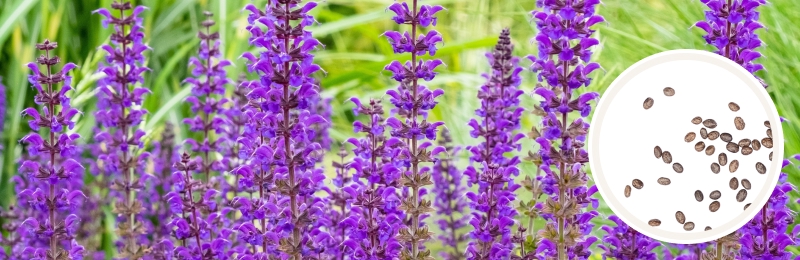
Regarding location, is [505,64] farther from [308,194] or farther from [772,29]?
[772,29]

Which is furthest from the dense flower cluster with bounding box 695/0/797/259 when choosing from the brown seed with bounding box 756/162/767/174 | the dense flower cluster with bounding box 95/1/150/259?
the dense flower cluster with bounding box 95/1/150/259

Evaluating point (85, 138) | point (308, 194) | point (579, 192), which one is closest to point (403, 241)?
point (308, 194)

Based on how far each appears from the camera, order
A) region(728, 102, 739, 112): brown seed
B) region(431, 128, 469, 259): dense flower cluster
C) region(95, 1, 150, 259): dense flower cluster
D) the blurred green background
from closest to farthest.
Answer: region(728, 102, 739, 112): brown seed, region(95, 1, 150, 259): dense flower cluster, region(431, 128, 469, 259): dense flower cluster, the blurred green background

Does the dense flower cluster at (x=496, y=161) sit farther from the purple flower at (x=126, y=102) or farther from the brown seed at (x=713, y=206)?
the purple flower at (x=126, y=102)

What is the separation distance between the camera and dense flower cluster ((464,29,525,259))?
9.64 ft

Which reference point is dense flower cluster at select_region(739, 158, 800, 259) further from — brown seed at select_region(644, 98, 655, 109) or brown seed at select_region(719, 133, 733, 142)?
brown seed at select_region(644, 98, 655, 109)

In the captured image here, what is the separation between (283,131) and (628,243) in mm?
1127

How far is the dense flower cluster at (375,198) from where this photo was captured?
2.75 meters

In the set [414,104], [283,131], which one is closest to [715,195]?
[414,104]

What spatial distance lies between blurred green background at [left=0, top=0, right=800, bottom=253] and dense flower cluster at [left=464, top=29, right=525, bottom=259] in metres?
0.89

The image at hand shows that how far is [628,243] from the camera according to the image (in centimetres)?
289

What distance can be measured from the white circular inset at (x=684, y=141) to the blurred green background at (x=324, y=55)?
1.36m

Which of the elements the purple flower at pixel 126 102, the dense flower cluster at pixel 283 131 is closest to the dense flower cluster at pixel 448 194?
the dense flower cluster at pixel 283 131

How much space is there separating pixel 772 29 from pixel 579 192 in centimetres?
158
